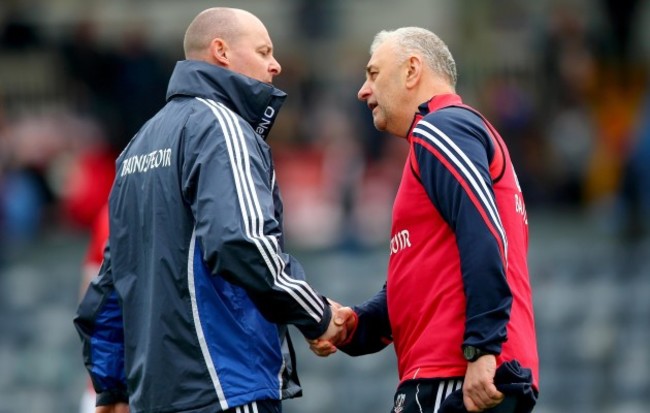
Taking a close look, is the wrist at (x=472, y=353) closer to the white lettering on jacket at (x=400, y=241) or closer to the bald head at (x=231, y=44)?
the white lettering on jacket at (x=400, y=241)

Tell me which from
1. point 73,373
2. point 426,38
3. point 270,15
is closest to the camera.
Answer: point 426,38

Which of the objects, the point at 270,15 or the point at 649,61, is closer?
A: the point at 649,61

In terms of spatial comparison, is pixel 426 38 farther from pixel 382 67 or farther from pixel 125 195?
pixel 125 195

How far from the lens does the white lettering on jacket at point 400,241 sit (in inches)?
251

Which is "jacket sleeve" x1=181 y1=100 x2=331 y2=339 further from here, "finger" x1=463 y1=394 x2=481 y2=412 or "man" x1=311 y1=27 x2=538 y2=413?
"finger" x1=463 y1=394 x2=481 y2=412

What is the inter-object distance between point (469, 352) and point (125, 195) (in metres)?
1.49

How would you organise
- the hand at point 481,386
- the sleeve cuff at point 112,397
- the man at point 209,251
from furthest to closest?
the sleeve cuff at point 112,397 → the man at point 209,251 → the hand at point 481,386

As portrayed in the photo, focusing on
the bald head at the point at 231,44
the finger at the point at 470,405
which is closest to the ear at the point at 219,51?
the bald head at the point at 231,44

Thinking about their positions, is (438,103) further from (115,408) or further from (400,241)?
(115,408)

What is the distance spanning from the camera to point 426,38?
6523 mm

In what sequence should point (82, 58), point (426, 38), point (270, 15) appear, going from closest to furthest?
1. point (426, 38)
2. point (82, 58)
3. point (270, 15)

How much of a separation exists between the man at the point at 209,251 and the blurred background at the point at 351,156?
7195 millimetres

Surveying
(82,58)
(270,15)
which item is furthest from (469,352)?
(270,15)

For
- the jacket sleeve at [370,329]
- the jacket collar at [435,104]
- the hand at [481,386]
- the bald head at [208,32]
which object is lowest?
the hand at [481,386]
